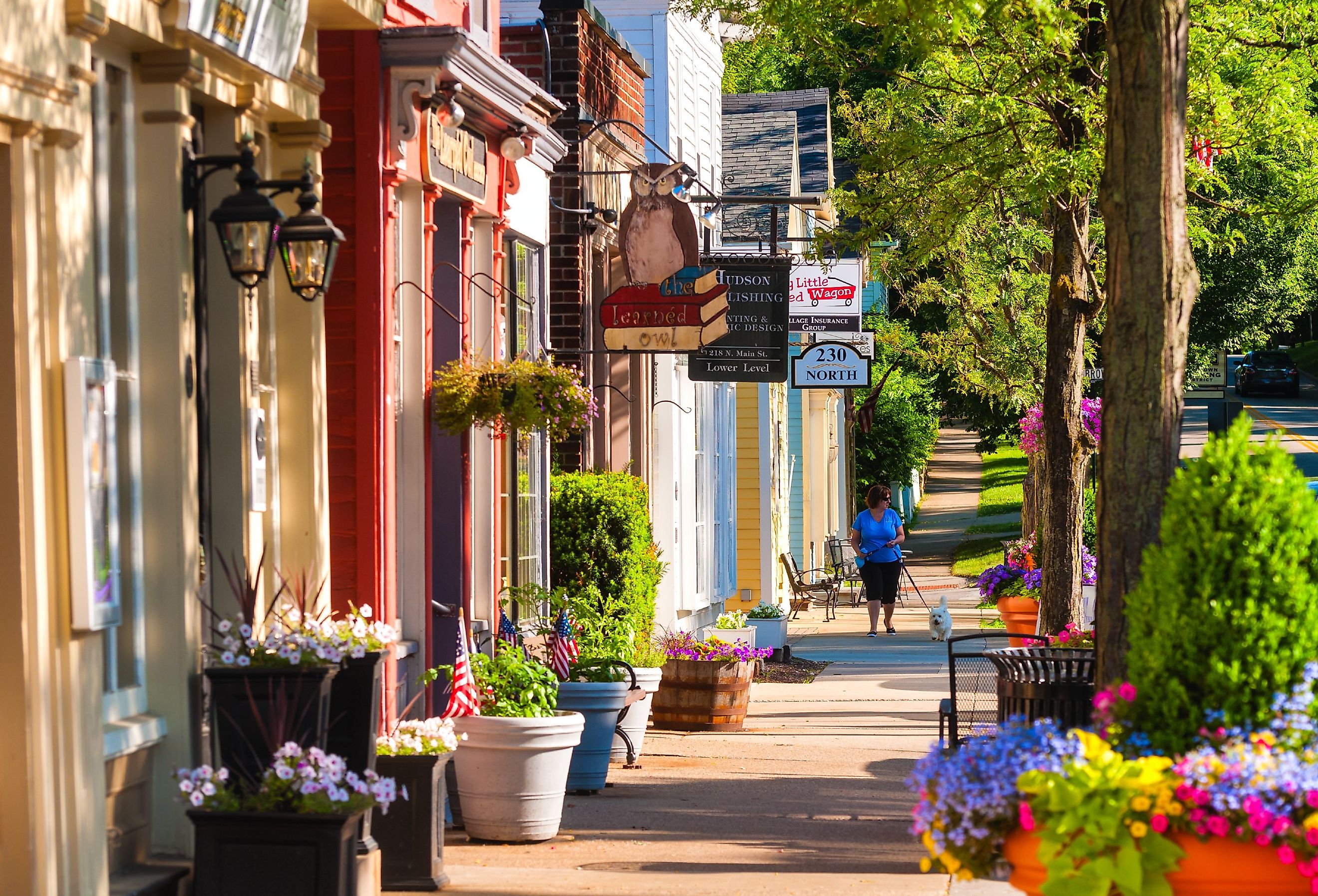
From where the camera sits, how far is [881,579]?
69.1ft

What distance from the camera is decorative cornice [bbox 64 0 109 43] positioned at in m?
5.57

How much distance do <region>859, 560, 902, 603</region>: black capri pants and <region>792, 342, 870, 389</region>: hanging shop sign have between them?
2.63 meters

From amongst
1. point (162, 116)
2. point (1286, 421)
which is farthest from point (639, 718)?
point (1286, 421)

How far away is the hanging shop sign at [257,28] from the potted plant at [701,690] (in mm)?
6778

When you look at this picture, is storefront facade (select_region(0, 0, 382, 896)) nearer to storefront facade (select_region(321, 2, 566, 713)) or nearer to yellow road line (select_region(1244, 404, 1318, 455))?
storefront facade (select_region(321, 2, 566, 713))

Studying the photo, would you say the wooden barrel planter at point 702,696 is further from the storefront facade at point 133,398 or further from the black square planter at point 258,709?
the black square planter at point 258,709

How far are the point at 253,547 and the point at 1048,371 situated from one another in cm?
698

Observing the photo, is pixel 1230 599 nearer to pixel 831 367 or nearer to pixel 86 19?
pixel 86 19

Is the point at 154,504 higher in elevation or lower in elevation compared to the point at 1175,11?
lower

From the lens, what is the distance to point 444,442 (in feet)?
33.1

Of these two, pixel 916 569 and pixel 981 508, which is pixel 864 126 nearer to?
pixel 916 569

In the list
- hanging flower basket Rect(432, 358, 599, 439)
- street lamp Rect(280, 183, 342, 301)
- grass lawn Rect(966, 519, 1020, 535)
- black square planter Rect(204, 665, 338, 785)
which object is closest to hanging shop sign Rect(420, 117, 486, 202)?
hanging flower basket Rect(432, 358, 599, 439)

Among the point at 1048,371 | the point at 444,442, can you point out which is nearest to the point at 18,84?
the point at 444,442

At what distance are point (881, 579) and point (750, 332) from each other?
628 centimetres
